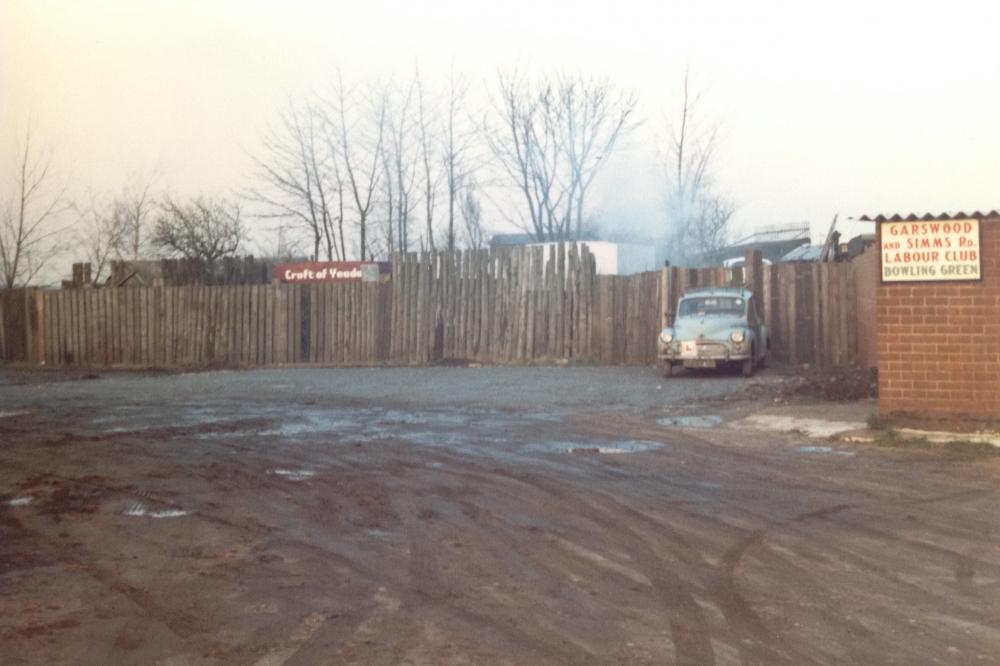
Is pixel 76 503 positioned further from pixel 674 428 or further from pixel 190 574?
pixel 674 428

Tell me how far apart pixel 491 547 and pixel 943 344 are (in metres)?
7.87

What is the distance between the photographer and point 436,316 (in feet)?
91.5

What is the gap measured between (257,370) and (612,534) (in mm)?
21205

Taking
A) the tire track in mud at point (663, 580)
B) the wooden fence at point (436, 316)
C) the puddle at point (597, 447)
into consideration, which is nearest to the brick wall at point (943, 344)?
the puddle at point (597, 447)

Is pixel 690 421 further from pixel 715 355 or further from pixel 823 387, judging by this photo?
pixel 715 355

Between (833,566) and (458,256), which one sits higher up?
(458,256)

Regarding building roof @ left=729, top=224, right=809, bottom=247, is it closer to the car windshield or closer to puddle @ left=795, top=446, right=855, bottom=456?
the car windshield

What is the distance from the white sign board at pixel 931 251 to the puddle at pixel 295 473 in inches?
282

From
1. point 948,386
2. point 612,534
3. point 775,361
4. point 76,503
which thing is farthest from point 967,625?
point 775,361

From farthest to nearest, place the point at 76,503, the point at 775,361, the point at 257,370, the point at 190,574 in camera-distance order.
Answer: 1. the point at 257,370
2. the point at 775,361
3. the point at 76,503
4. the point at 190,574

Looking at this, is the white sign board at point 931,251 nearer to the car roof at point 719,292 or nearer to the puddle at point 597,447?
the puddle at point 597,447

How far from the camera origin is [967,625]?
5.02 metres

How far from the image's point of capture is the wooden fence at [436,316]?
23.8 metres

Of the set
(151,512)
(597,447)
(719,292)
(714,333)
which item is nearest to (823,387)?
(714,333)
